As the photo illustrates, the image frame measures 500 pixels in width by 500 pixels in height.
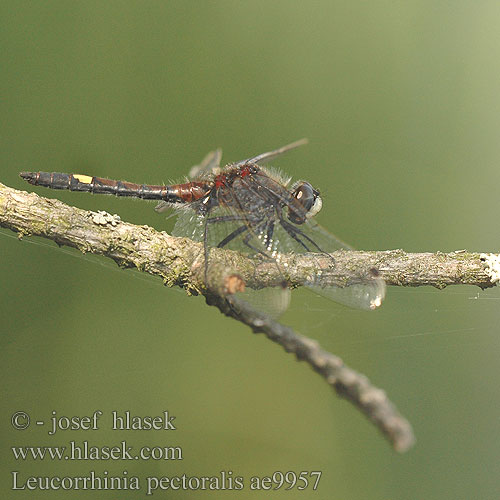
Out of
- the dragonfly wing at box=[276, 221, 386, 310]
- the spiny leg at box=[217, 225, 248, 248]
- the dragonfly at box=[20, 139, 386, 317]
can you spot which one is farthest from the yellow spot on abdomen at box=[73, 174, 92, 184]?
the dragonfly wing at box=[276, 221, 386, 310]

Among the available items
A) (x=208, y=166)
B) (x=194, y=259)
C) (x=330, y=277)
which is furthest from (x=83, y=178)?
(x=330, y=277)

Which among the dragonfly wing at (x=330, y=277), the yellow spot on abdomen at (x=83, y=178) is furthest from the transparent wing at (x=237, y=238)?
the yellow spot on abdomen at (x=83, y=178)

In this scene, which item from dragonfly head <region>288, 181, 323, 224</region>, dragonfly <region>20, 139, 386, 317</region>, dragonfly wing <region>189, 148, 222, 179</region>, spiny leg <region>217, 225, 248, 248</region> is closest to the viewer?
dragonfly <region>20, 139, 386, 317</region>

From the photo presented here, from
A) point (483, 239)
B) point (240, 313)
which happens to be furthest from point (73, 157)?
point (483, 239)

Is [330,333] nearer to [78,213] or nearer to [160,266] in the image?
[160,266]

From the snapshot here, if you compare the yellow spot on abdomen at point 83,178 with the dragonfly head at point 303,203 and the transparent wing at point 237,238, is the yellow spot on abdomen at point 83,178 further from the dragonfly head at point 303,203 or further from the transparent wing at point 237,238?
the dragonfly head at point 303,203

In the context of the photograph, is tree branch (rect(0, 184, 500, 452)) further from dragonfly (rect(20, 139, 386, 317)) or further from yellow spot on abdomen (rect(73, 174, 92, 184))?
yellow spot on abdomen (rect(73, 174, 92, 184))

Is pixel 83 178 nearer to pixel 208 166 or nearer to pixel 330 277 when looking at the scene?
pixel 208 166
